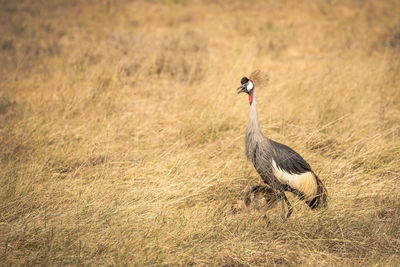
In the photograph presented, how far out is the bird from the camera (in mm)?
2879

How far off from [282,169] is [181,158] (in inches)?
35.0

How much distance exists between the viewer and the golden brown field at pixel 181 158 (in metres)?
2.35

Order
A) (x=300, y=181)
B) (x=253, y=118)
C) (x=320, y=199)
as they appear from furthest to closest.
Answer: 1. (x=253, y=118)
2. (x=300, y=181)
3. (x=320, y=199)

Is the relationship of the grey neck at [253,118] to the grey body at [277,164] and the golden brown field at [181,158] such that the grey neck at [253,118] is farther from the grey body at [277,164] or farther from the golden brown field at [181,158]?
the golden brown field at [181,158]

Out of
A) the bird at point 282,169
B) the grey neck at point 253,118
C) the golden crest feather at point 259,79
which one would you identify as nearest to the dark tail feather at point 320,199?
the bird at point 282,169

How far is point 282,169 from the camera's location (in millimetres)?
2959

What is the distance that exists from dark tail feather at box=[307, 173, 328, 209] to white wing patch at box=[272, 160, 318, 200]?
0.03 meters

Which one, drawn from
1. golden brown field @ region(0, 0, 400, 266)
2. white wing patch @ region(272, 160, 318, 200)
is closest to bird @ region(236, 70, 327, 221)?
white wing patch @ region(272, 160, 318, 200)

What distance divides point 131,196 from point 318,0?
14.5 meters

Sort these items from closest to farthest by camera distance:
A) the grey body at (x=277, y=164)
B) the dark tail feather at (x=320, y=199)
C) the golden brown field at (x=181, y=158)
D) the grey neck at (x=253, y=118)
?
the golden brown field at (x=181, y=158) < the dark tail feather at (x=320, y=199) < the grey body at (x=277, y=164) < the grey neck at (x=253, y=118)

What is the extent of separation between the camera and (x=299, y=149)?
144 inches

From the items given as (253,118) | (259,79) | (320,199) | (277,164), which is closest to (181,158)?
(253,118)

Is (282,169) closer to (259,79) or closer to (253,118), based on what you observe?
(253,118)

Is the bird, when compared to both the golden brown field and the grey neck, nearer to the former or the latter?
the grey neck
